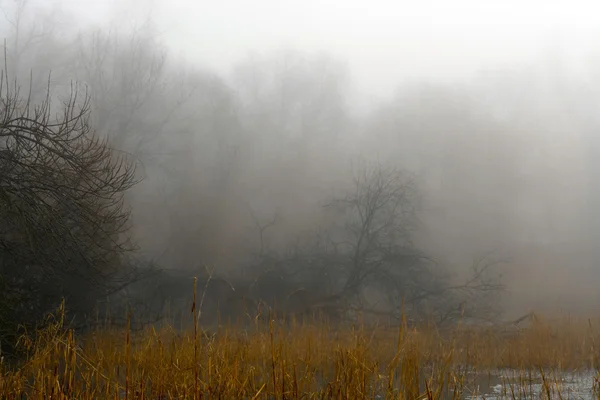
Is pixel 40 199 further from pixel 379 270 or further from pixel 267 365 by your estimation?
pixel 379 270

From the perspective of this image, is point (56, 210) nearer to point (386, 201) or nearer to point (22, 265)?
point (22, 265)

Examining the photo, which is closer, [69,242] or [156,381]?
[156,381]

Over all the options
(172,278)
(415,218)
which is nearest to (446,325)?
(415,218)

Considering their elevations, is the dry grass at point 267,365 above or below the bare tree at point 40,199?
below

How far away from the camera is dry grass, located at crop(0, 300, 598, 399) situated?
200 inches

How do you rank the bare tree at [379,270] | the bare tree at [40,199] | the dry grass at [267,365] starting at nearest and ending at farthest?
the dry grass at [267,365] < the bare tree at [40,199] < the bare tree at [379,270]

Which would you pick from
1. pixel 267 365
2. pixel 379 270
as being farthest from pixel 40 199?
pixel 379 270

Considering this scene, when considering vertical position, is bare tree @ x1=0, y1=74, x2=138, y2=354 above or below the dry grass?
above

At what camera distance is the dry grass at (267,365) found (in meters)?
5.09

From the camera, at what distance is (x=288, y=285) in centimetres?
2439

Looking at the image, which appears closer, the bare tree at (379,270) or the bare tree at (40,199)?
the bare tree at (40,199)

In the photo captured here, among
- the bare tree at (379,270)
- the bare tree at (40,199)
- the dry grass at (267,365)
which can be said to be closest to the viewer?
the dry grass at (267,365)

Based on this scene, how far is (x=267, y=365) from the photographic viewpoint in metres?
10.5

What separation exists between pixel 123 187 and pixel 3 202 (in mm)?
1878
